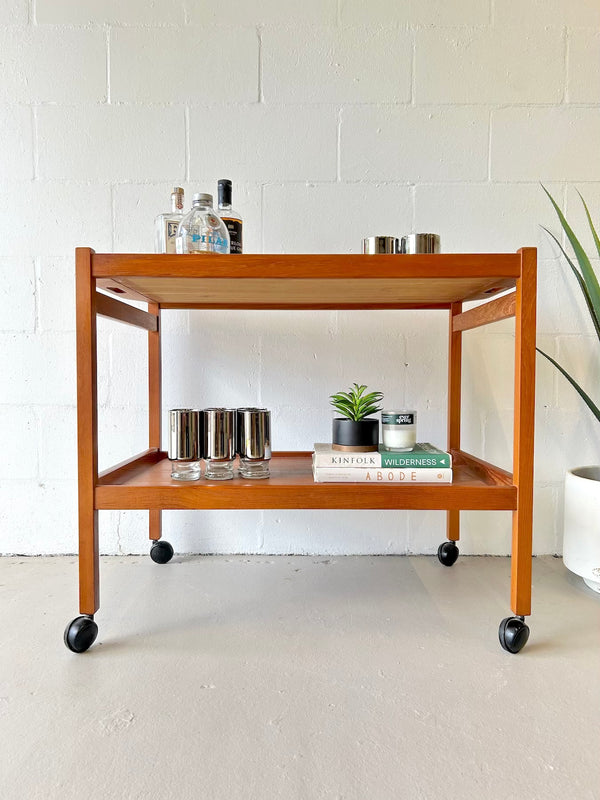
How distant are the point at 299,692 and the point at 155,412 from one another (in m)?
0.73

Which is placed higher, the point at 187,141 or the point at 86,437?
the point at 187,141

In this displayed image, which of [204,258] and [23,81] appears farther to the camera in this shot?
[23,81]

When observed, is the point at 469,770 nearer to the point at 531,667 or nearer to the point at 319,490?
the point at 531,667

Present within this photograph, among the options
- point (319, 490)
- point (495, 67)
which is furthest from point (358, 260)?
point (495, 67)

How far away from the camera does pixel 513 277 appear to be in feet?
2.83

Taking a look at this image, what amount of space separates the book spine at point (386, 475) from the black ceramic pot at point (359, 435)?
70mm

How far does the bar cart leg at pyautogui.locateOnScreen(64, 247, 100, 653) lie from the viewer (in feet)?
2.83

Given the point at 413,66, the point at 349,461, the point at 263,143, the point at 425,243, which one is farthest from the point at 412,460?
the point at 413,66

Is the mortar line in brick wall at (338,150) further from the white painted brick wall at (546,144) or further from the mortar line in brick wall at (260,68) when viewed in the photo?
the white painted brick wall at (546,144)

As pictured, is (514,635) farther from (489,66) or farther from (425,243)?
(489,66)

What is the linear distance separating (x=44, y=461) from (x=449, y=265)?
1064 millimetres

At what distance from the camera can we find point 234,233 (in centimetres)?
104

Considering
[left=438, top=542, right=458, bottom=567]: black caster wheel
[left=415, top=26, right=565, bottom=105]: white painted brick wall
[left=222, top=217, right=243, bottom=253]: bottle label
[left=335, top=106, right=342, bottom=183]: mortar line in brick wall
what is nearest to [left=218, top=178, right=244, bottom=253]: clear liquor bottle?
[left=222, top=217, right=243, bottom=253]: bottle label

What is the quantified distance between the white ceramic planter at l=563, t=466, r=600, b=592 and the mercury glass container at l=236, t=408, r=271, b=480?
25.0 inches
